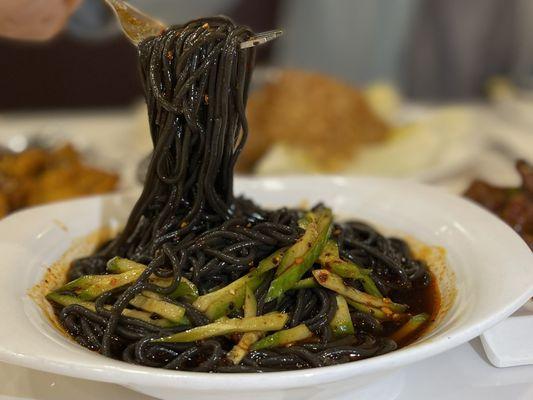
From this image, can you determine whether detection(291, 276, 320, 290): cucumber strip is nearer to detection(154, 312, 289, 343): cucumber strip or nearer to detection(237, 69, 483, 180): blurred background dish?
detection(154, 312, 289, 343): cucumber strip

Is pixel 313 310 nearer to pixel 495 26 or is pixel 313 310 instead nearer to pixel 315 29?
pixel 315 29

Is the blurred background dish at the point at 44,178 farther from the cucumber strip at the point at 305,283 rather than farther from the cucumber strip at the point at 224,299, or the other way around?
the cucumber strip at the point at 305,283

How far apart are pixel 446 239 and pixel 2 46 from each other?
5.67 m

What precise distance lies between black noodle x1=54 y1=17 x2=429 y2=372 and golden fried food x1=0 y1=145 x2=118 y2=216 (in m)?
1.10

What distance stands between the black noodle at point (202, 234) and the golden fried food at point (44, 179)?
1.10 meters

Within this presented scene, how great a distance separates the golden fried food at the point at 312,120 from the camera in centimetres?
415

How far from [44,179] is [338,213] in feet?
5.43

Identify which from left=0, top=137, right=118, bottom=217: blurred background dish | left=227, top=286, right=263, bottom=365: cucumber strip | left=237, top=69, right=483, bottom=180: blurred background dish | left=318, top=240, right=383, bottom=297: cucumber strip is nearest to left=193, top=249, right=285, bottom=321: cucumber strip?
left=227, top=286, right=263, bottom=365: cucumber strip

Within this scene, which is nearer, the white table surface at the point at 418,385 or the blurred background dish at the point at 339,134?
the white table surface at the point at 418,385

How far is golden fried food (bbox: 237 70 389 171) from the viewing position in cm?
415

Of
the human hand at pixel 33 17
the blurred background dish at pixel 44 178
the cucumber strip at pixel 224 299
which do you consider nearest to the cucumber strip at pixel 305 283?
the cucumber strip at pixel 224 299

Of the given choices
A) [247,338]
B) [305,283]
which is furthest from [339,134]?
[247,338]

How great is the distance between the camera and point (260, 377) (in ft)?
4.83

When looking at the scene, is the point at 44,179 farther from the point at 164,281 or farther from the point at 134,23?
the point at 164,281
